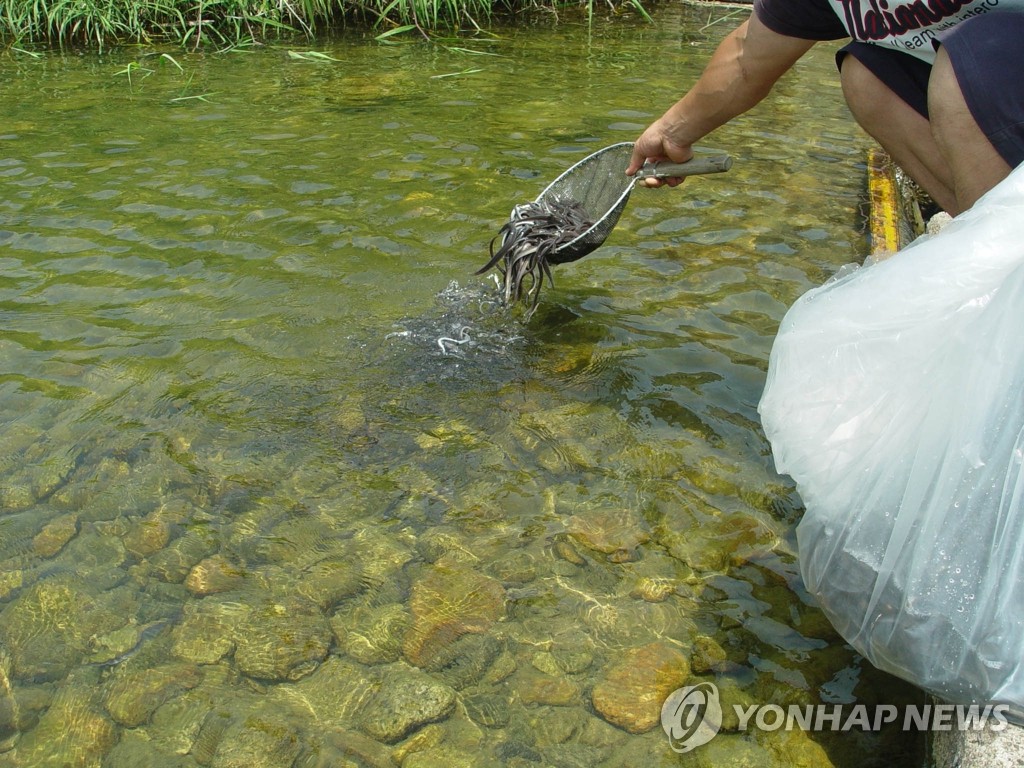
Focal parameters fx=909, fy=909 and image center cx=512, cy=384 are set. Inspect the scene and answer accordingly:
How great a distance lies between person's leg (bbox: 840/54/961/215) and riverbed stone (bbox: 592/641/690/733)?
5.51 feet

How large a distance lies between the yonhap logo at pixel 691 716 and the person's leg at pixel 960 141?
1482 millimetres

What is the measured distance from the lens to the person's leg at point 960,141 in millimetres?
2389

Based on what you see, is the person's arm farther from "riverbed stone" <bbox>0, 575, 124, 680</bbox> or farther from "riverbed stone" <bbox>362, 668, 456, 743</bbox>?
"riverbed stone" <bbox>0, 575, 124, 680</bbox>

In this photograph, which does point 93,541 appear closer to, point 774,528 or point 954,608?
point 774,528

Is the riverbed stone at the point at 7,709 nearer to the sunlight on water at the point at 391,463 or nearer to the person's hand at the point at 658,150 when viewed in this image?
the sunlight on water at the point at 391,463

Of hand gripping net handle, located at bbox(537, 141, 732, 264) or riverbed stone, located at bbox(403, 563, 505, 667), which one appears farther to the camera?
hand gripping net handle, located at bbox(537, 141, 732, 264)

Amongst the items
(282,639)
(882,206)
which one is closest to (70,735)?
(282,639)

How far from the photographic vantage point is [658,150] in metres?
3.33

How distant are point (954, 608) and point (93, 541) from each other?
2292 millimetres

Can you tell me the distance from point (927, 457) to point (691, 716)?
855 mm

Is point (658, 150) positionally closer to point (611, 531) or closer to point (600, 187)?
point (600, 187)

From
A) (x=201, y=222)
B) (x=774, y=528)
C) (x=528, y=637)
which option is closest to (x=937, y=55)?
(x=774, y=528)

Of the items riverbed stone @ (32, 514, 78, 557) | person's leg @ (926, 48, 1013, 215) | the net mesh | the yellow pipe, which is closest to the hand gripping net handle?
the net mesh

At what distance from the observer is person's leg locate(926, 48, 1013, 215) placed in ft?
7.84
